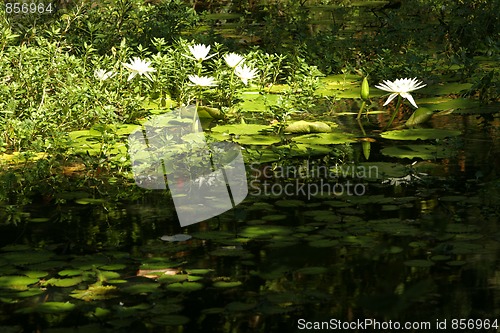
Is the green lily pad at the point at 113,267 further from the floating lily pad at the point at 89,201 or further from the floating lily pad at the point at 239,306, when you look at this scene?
the floating lily pad at the point at 89,201

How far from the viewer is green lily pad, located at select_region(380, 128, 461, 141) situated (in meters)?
5.05

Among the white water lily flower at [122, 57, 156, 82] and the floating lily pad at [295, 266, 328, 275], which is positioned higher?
the white water lily flower at [122, 57, 156, 82]

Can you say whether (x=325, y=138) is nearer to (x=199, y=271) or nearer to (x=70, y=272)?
(x=199, y=271)

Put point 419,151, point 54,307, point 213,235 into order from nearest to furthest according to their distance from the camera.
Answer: point 54,307 → point 213,235 → point 419,151

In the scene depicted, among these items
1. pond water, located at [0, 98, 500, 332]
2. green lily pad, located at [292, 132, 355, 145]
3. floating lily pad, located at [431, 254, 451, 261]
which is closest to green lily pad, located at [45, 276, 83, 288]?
pond water, located at [0, 98, 500, 332]

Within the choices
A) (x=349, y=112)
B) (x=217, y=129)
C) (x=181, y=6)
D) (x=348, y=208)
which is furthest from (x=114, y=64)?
(x=348, y=208)

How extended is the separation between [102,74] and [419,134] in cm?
→ 198

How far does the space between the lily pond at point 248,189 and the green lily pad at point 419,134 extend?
17mm

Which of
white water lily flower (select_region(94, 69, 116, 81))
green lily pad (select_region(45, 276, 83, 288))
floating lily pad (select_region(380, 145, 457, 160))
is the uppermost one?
white water lily flower (select_region(94, 69, 116, 81))

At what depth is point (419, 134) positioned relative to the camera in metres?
5.10

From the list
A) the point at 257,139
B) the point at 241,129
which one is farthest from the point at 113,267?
the point at 241,129

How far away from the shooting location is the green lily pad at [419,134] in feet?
16.6

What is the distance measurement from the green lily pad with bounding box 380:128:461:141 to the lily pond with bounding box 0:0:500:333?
0.06 feet

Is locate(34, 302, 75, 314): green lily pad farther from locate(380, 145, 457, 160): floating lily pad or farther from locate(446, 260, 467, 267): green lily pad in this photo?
locate(380, 145, 457, 160): floating lily pad
